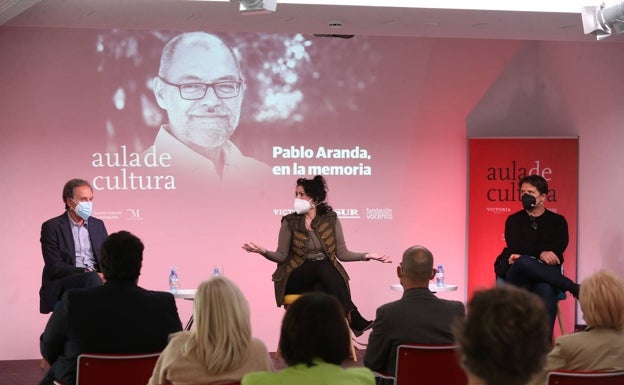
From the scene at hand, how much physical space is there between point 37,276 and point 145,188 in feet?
4.04

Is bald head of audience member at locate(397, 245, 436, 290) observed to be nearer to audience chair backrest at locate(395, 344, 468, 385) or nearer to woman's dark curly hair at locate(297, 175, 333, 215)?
audience chair backrest at locate(395, 344, 468, 385)

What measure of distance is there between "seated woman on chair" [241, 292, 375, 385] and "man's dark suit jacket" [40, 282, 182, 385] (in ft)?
4.33

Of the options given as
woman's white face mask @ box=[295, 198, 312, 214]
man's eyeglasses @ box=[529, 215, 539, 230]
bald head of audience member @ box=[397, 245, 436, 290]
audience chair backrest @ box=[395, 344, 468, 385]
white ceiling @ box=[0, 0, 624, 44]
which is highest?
white ceiling @ box=[0, 0, 624, 44]

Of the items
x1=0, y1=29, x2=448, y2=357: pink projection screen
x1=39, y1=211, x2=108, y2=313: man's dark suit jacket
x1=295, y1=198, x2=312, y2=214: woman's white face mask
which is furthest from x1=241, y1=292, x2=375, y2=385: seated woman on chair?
x1=0, y1=29, x2=448, y2=357: pink projection screen

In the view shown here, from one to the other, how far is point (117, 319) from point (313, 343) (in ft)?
4.91

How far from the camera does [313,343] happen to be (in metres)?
2.57

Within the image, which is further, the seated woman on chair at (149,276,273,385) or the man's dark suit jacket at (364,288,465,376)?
the man's dark suit jacket at (364,288,465,376)

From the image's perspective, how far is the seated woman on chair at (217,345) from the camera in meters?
3.11

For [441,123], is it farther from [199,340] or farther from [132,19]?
[199,340]

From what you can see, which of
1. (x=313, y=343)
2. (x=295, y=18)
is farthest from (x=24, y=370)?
(x=313, y=343)

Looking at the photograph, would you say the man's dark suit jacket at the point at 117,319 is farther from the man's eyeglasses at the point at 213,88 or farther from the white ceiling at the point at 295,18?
A: the man's eyeglasses at the point at 213,88

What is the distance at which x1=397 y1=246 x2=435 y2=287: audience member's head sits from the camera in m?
4.25

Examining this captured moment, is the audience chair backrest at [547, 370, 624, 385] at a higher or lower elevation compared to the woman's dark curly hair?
lower

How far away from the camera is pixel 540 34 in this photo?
24.7ft
